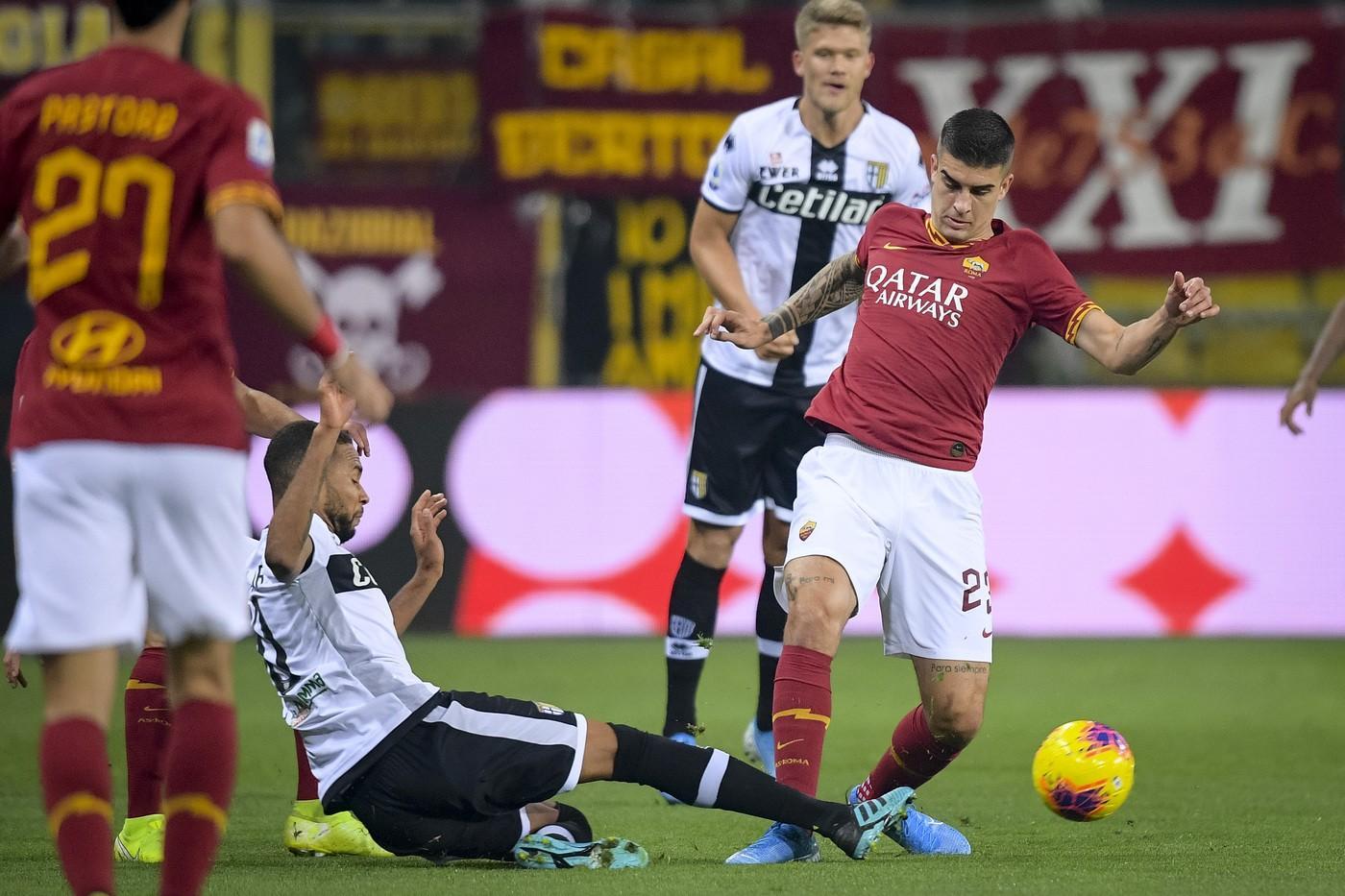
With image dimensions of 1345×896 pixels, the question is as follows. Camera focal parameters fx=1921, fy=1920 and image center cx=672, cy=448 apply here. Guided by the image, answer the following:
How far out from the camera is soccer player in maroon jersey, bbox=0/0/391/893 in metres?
3.48

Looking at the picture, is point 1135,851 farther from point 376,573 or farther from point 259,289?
point 376,573

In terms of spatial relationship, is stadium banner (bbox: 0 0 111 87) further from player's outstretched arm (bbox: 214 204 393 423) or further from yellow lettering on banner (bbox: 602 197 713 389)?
player's outstretched arm (bbox: 214 204 393 423)

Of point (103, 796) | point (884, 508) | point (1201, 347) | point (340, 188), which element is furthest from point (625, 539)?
point (103, 796)

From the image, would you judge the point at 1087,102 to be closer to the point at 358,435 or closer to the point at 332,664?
the point at 358,435

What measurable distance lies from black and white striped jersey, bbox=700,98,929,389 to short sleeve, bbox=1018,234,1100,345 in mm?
1258

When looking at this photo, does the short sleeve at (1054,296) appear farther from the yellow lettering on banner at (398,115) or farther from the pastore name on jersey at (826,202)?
the yellow lettering on banner at (398,115)

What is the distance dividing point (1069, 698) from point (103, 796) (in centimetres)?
580

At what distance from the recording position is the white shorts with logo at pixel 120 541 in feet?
11.4

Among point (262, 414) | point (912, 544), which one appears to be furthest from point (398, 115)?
point (912, 544)

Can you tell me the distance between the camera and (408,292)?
12609mm

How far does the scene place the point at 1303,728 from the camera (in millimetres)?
7891

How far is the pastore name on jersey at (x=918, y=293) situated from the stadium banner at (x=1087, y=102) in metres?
6.55

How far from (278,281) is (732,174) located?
10.4ft

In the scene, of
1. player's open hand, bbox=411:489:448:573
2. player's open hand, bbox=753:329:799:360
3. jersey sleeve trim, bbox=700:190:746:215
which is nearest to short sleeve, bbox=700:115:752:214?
jersey sleeve trim, bbox=700:190:746:215
